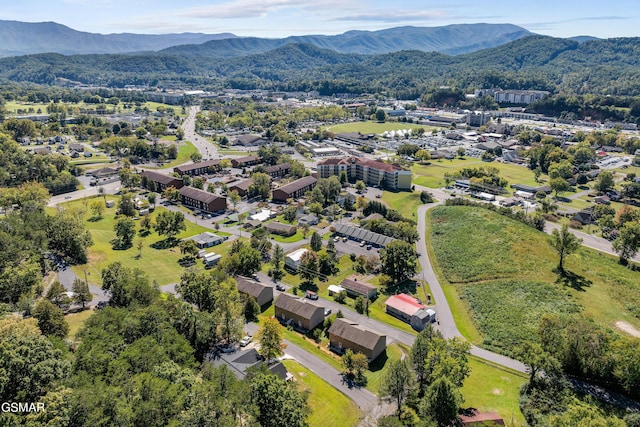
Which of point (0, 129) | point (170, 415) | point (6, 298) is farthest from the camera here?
point (0, 129)

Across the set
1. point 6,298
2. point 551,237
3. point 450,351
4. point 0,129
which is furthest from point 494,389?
point 0,129

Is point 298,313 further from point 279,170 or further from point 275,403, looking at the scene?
point 279,170

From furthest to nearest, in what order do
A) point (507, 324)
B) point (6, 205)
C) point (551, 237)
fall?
point (6, 205) → point (551, 237) → point (507, 324)

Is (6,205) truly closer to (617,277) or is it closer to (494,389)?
(494,389)

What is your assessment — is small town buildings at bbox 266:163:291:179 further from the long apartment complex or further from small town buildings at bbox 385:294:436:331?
small town buildings at bbox 385:294:436:331

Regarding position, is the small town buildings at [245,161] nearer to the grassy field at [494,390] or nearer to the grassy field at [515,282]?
the grassy field at [515,282]

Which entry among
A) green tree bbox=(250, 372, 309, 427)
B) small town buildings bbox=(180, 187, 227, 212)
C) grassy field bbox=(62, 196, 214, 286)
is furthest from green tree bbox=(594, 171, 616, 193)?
green tree bbox=(250, 372, 309, 427)

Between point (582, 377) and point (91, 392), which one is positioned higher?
point (91, 392)
